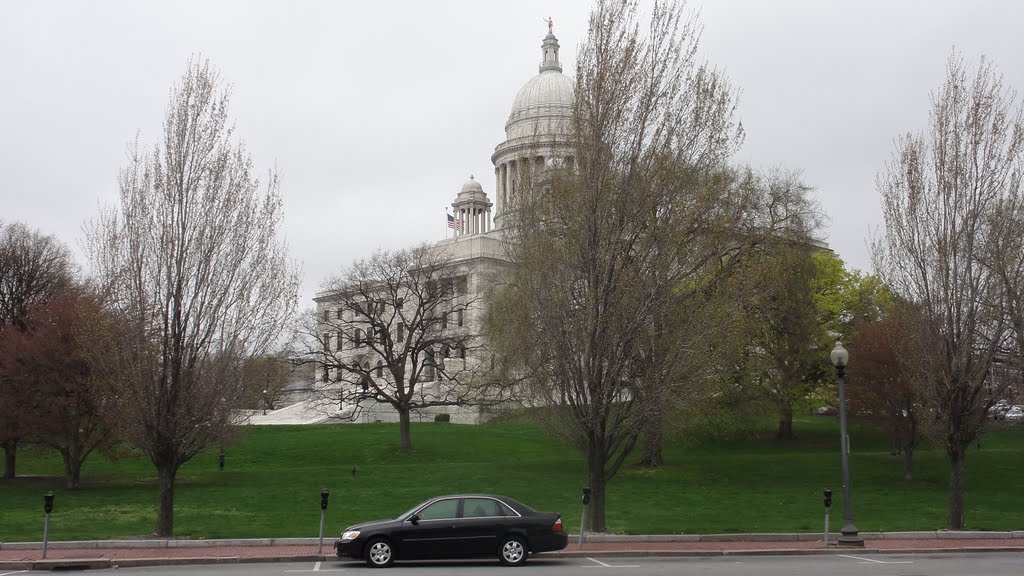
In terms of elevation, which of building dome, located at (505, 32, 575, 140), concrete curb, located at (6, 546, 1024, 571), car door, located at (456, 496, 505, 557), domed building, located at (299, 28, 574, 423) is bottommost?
concrete curb, located at (6, 546, 1024, 571)

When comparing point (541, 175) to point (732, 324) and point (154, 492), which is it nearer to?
point (732, 324)

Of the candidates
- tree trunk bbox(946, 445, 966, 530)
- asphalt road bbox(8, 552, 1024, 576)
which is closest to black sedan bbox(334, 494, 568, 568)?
asphalt road bbox(8, 552, 1024, 576)

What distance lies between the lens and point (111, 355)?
21.2 metres

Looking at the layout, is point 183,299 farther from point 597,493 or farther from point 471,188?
point 471,188

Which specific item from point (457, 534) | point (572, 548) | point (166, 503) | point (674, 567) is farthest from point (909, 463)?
point (166, 503)

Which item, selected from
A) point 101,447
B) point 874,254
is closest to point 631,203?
point 874,254

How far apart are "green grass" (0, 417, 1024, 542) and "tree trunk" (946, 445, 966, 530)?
592mm

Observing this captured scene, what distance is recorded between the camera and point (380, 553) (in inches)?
656

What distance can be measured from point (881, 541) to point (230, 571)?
13774mm

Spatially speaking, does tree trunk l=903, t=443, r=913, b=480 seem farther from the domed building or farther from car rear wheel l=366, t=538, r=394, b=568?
car rear wheel l=366, t=538, r=394, b=568

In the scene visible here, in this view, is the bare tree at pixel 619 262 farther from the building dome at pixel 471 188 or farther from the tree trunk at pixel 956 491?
the building dome at pixel 471 188

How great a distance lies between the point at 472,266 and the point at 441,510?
56881mm

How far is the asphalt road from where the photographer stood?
1557cm

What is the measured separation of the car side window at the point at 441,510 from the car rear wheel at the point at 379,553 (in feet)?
2.60
